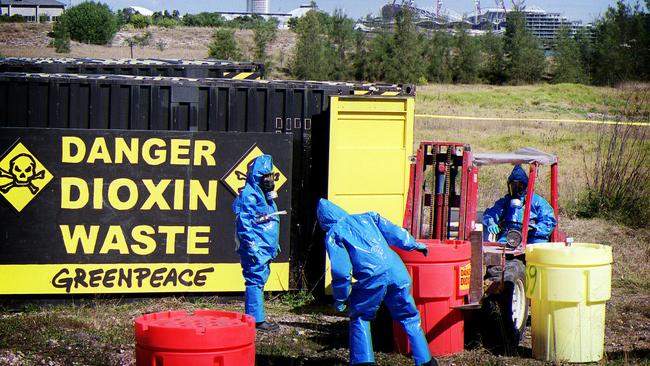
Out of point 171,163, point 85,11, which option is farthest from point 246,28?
point 171,163

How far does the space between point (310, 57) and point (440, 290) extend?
54196 millimetres

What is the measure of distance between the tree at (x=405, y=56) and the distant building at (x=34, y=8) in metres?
49.2

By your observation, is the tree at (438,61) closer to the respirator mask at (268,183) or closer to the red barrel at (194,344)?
the respirator mask at (268,183)

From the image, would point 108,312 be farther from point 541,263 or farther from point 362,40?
point 362,40

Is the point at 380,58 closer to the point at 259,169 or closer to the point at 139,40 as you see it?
the point at 139,40

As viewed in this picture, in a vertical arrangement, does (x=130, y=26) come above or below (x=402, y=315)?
above

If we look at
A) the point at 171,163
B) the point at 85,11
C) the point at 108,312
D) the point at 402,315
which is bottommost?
the point at 108,312

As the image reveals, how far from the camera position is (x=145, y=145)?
10.8m

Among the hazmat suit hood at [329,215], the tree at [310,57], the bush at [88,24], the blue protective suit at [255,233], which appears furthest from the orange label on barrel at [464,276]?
the bush at [88,24]

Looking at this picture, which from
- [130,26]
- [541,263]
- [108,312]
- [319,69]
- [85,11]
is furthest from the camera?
[130,26]

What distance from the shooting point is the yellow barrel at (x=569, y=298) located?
26.9 ft

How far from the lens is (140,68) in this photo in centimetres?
1767

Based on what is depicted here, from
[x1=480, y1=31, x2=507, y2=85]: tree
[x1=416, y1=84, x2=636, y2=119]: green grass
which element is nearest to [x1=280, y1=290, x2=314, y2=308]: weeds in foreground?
[x1=416, y1=84, x2=636, y2=119]: green grass

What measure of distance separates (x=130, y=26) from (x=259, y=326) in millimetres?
80407
